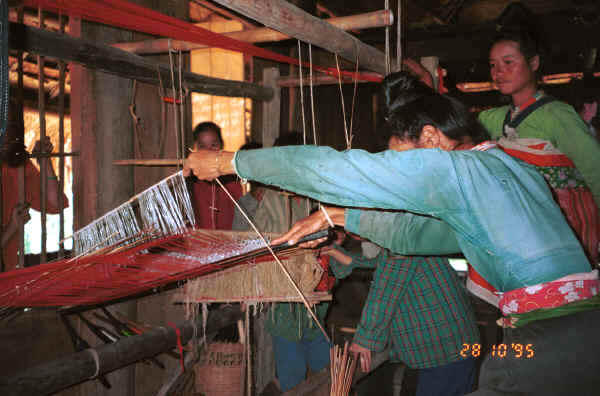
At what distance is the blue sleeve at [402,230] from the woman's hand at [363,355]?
81 centimetres

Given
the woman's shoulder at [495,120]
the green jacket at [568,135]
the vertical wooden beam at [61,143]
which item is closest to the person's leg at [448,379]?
the green jacket at [568,135]

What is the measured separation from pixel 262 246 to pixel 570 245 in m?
1.01

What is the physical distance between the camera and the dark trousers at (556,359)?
1098 mm

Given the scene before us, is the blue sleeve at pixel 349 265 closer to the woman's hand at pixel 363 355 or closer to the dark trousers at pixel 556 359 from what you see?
the woman's hand at pixel 363 355

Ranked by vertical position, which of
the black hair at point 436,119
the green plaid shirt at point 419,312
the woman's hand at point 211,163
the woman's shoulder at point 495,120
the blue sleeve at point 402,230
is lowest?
the green plaid shirt at point 419,312

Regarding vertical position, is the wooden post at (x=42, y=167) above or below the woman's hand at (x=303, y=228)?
above

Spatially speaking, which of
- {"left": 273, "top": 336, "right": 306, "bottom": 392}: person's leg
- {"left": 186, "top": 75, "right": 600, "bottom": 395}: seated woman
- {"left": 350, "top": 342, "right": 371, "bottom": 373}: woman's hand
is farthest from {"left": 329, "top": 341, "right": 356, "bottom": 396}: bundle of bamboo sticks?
{"left": 186, "top": 75, "right": 600, "bottom": 395}: seated woman

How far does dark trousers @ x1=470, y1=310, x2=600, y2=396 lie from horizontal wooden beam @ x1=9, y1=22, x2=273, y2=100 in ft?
6.84

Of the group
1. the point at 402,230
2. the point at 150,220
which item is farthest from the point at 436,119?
the point at 150,220

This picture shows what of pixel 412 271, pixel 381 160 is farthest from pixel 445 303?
pixel 381 160

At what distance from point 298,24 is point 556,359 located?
1.29m

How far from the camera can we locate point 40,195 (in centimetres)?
314

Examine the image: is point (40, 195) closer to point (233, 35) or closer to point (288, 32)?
point (233, 35)

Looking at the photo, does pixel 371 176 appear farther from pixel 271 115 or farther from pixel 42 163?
pixel 42 163
